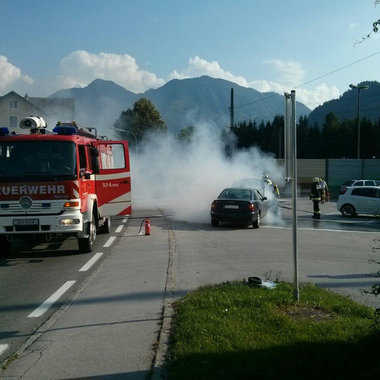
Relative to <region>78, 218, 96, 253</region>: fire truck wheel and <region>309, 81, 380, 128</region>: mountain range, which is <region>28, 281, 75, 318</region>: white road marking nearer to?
<region>78, 218, 96, 253</region>: fire truck wheel

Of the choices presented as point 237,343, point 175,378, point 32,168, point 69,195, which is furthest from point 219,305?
point 32,168

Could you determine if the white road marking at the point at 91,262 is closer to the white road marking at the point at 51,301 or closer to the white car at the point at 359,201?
the white road marking at the point at 51,301

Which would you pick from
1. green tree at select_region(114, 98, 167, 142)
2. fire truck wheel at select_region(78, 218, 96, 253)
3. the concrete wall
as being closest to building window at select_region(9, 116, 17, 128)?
green tree at select_region(114, 98, 167, 142)

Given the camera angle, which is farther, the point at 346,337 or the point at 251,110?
the point at 251,110

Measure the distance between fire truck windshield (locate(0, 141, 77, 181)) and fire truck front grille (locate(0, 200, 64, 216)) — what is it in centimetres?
51

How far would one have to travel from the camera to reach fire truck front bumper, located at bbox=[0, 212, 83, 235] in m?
9.84

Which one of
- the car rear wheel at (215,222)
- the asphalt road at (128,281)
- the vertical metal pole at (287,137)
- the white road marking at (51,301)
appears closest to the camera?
the asphalt road at (128,281)

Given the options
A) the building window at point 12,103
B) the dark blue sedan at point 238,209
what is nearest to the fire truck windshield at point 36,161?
the dark blue sedan at point 238,209

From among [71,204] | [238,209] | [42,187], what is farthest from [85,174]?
[238,209]

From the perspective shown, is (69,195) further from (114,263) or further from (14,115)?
(14,115)

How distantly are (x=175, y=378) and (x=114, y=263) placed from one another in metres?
6.02

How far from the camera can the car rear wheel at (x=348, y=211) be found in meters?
21.3

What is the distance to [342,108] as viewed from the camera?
148375mm

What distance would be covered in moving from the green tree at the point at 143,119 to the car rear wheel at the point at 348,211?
41925 mm
